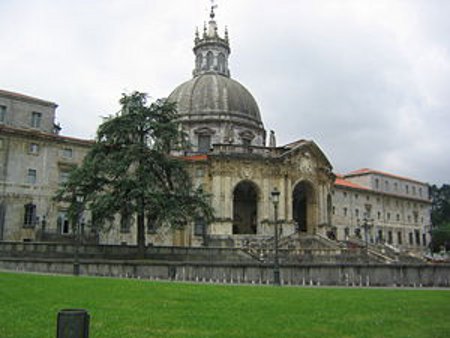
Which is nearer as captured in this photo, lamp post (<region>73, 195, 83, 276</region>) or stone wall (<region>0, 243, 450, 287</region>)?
stone wall (<region>0, 243, 450, 287</region>)

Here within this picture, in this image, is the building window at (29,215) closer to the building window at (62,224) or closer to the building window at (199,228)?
the building window at (62,224)

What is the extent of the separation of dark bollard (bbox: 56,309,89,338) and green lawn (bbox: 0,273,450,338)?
15.4ft

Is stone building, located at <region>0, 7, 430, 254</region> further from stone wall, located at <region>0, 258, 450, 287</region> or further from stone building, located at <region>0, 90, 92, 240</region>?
stone wall, located at <region>0, 258, 450, 287</region>

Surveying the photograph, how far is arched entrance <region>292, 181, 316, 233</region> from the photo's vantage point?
59.1 m

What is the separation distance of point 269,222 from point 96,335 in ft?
148

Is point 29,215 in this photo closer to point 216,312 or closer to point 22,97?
point 22,97

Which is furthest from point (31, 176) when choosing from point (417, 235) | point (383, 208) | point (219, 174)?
point (417, 235)

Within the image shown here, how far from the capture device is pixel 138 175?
35.4 meters

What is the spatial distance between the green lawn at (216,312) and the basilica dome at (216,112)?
45.5 meters

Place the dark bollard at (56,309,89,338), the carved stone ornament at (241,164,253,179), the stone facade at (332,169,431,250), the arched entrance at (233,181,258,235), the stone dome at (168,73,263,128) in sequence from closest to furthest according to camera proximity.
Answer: the dark bollard at (56,309,89,338)
the carved stone ornament at (241,164,253,179)
the arched entrance at (233,181,258,235)
the stone dome at (168,73,263,128)
the stone facade at (332,169,431,250)

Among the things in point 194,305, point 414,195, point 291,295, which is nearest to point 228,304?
point 194,305

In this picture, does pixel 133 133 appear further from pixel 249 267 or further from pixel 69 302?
pixel 69 302


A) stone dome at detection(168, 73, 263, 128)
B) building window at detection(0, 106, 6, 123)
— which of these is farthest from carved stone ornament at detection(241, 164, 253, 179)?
building window at detection(0, 106, 6, 123)

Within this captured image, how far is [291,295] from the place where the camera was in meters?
16.5
